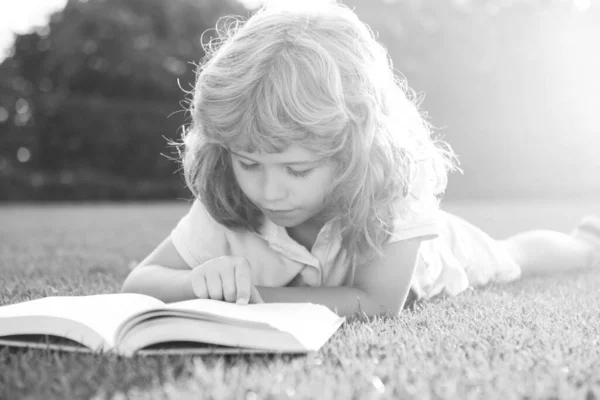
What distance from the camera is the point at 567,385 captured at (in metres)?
1.34

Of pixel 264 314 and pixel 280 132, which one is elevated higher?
pixel 280 132

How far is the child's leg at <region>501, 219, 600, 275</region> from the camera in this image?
354cm

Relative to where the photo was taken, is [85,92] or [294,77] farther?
[85,92]

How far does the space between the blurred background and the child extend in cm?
→ 1763

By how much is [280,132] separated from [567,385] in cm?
105

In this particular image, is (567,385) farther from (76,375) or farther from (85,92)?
(85,92)

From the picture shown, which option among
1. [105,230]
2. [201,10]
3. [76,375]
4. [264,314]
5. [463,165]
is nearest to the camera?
[76,375]

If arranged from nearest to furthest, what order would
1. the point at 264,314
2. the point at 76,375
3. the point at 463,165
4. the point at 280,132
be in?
1. the point at 76,375
2. the point at 264,314
3. the point at 280,132
4. the point at 463,165

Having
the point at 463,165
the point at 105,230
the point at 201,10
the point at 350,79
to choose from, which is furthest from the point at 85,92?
Result: the point at 350,79

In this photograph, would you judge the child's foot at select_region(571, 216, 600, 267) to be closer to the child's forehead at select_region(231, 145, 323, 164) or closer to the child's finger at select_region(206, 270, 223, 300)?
the child's forehead at select_region(231, 145, 323, 164)

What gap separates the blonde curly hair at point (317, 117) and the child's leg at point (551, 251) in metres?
1.32

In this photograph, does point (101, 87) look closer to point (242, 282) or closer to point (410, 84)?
point (410, 84)

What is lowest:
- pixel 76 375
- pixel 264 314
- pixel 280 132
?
pixel 76 375

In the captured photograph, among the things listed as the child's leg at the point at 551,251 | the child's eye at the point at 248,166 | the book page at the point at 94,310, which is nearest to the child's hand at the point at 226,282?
the book page at the point at 94,310
